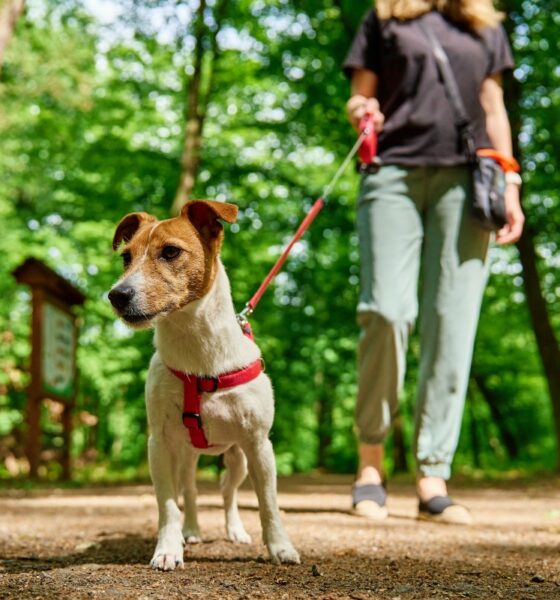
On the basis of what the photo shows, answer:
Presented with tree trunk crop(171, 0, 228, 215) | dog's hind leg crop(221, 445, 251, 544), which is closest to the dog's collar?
dog's hind leg crop(221, 445, 251, 544)

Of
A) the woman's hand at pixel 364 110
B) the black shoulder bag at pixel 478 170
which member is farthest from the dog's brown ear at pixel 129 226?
the black shoulder bag at pixel 478 170

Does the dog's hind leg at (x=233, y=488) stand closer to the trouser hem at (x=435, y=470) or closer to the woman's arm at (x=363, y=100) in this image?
the trouser hem at (x=435, y=470)

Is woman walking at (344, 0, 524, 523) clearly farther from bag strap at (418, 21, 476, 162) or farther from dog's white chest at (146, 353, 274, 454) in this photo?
dog's white chest at (146, 353, 274, 454)

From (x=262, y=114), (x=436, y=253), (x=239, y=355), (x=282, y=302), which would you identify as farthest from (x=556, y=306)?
(x=239, y=355)

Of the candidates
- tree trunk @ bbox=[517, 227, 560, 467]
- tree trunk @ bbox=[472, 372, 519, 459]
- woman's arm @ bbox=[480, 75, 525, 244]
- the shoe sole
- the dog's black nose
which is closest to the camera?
the dog's black nose

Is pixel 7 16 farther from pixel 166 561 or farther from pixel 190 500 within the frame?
pixel 166 561

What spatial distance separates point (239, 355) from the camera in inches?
115

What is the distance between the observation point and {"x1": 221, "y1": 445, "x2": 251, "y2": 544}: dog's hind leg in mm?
3508

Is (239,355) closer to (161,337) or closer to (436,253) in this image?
(161,337)

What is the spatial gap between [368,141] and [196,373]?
2.02m

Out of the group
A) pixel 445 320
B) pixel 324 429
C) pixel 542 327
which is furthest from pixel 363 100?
pixel 324 429

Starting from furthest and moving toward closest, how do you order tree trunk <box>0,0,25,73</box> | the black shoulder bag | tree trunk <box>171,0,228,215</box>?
tree trunk <box>171,0,228,215</box>
tree trunk <box>0,0,25,73</box>
the black shoulder bag

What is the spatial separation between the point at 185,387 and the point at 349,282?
11827mm

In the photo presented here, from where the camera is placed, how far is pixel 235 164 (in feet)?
47.3
